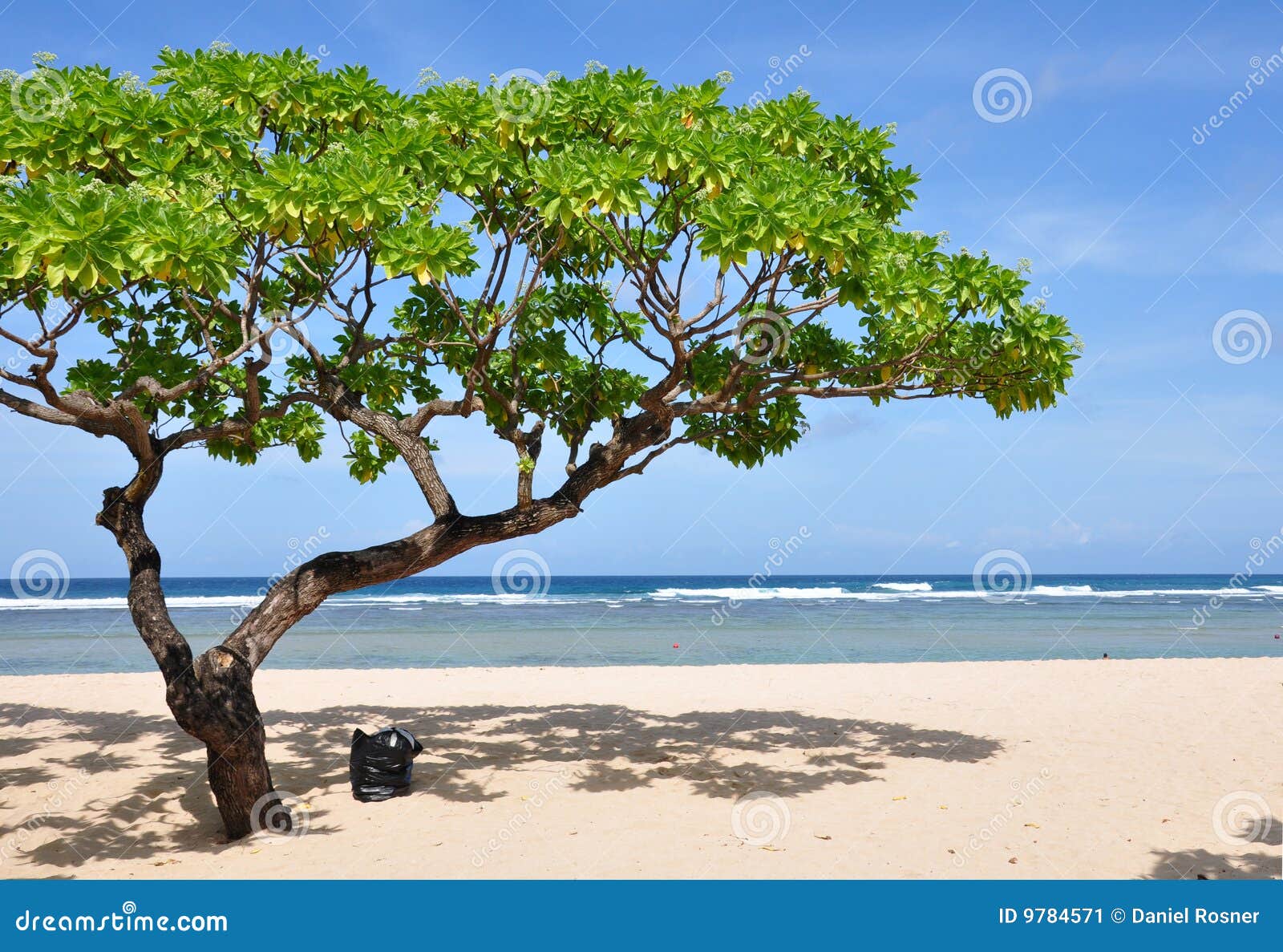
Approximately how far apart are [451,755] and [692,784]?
2741 millimetres

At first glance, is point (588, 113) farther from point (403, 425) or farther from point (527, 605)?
point (527, 605)

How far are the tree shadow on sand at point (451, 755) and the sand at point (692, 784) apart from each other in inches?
1.6

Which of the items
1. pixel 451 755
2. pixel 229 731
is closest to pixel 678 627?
pixel 451 755

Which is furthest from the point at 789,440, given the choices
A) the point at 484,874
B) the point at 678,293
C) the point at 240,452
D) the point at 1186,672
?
the point at 1186,672

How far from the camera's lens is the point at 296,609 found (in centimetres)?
745

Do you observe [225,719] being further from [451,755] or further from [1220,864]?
[1220,864]

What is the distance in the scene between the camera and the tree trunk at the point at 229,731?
22.4 ft

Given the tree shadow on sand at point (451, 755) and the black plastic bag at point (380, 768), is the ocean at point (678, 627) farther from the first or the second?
the black plastic bag at point (380, 768)

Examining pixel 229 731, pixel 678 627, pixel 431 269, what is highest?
pixel 431 269

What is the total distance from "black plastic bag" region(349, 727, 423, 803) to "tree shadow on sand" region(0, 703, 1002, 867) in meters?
0.26

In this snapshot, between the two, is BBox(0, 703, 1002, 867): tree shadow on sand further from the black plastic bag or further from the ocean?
the ocean

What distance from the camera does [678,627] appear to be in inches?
1305

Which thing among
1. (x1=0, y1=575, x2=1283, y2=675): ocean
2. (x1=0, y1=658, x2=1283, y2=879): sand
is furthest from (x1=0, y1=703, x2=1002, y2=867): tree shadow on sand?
(x1=0, y1=575, x2=1283, y2=675): ocean

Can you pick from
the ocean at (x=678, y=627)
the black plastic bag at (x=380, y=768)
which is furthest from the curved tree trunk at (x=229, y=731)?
the ocean at (x=678, y=627)
